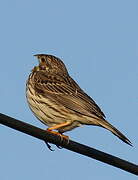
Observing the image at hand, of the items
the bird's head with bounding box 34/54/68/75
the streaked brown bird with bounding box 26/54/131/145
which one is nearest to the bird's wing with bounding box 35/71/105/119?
the streaked brown bird with bounding box 26/54/131/145

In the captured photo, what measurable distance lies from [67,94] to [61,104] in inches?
17.1

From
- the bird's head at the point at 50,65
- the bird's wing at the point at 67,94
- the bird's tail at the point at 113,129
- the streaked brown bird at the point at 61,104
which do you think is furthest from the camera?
the bird's head at the point at 50,65

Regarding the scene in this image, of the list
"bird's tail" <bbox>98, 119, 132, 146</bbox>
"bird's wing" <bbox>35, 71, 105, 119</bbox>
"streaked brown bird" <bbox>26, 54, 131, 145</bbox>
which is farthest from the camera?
"bird's wing" <bbox>35, 71, 105, 119</bbox>

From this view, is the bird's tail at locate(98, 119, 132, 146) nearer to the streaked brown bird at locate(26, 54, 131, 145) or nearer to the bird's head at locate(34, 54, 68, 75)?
the streaked brown bird at locate(26, 54, 131, 145)

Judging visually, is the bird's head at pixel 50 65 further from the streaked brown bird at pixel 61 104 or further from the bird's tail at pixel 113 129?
the bird's tail at pixel 113 129

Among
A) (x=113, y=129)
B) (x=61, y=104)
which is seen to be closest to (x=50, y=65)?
(x=61, y=104)

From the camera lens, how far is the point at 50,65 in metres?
12.0

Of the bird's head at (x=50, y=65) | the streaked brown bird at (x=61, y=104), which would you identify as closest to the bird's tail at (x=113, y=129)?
the streaked brown bird at (x=61, y=104)

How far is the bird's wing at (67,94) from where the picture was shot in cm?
953

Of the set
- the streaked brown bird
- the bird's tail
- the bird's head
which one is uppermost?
the bird's head

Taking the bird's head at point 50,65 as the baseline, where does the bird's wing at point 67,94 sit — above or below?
below

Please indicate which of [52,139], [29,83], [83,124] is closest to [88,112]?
[83,124]

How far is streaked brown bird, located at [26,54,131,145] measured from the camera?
9.39 m

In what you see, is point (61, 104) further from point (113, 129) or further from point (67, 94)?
point (113, 129)
